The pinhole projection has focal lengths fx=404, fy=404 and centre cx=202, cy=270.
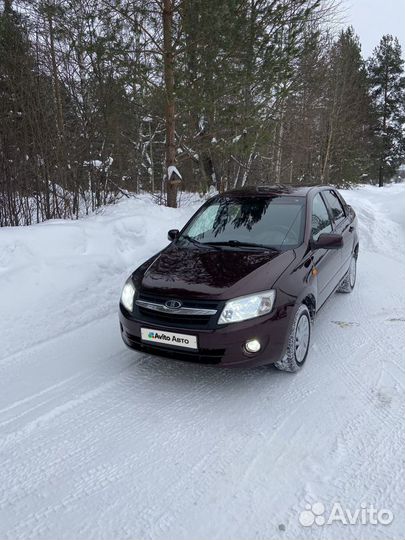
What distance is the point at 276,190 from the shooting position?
4.80 meters

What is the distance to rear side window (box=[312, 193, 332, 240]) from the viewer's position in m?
4.30

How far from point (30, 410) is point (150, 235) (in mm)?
4743

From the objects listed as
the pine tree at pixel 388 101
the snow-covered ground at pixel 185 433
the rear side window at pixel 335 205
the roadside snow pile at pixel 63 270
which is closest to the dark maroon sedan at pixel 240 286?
the snow-covered ground at pixel 185 433

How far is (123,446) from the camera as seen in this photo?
2.70m

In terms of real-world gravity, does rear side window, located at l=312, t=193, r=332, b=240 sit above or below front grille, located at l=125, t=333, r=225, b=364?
above

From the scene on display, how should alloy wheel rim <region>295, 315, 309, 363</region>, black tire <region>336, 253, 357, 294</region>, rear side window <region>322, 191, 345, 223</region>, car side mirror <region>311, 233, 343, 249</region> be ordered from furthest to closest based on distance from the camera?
1. black tire <region>336, 253, 357, 294</region>
2. rear side window <region>322, 191, 345, 223</region>
3. car side mirror <region>311, 233, 343, 249</region>
4. alloy wheel rim <region>295, 315, 309, 363</region>

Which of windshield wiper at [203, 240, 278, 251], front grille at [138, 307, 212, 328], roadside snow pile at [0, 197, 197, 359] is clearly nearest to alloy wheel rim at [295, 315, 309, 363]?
windshield wiper at [203, 240, 278, 251]

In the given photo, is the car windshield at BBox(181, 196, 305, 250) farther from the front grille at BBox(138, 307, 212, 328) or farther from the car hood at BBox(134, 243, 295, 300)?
the front grille at BBox(138, 307, 212, 328)

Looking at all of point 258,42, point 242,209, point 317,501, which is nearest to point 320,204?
point 242,209

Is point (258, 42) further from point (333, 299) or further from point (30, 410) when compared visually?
point (30, 410)

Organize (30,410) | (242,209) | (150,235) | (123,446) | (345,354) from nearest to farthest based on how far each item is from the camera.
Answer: (123,446) < (30,410) < (345,354) < (242,209) < (150,235)

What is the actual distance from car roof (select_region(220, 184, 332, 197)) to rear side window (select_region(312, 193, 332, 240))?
0.16 m

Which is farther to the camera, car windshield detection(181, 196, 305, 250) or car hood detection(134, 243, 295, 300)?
car windshield detection(181, 196, 305, 250)

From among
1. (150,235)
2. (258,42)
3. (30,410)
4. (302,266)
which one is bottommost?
(30,410)
